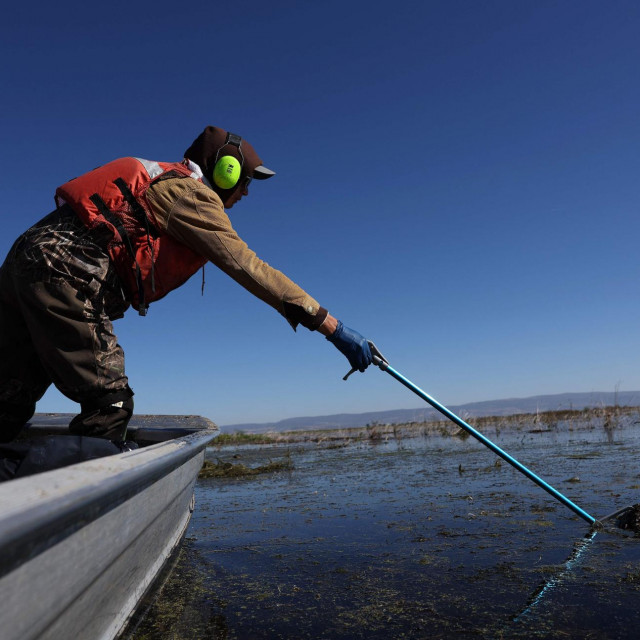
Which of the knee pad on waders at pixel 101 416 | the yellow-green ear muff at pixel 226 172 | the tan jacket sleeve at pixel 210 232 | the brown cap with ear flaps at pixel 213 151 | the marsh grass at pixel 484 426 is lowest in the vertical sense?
the marsh grass at pixel 484 426

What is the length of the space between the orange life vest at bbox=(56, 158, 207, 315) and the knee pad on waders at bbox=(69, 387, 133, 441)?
0.55m

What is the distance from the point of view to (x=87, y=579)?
114cm

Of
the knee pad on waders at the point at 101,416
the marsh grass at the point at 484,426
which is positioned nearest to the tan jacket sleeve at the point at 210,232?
the knee pad on waders at the point at 101,416

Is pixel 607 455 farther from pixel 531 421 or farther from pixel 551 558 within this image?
pixel 531 421

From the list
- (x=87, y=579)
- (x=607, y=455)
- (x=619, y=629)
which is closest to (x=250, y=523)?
(x=619, y=629)

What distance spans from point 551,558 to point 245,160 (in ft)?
9.32

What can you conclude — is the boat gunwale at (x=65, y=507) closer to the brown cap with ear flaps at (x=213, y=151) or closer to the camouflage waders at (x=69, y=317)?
the camouflage waders at (x=69, y=317)

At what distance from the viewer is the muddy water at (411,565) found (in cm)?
206

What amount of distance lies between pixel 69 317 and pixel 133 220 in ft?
1.83

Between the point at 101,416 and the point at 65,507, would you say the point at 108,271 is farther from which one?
the point at 65,507

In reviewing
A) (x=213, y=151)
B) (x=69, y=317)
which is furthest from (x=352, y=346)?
(x=69, y=317)

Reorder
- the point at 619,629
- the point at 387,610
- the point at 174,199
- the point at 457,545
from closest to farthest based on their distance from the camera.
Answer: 1. the point at 619,629
2. the point at 387,610
3. the point at 174,199
4. the point at 457,545

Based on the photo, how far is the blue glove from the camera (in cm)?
300

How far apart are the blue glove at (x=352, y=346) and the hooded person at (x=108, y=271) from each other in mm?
211
